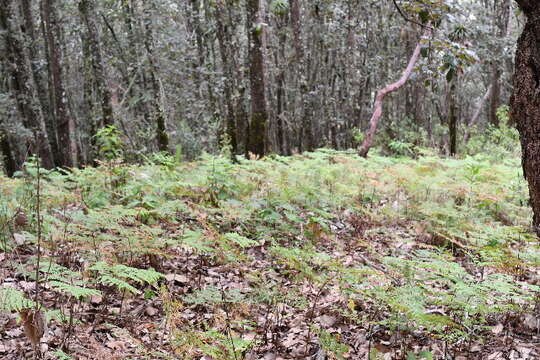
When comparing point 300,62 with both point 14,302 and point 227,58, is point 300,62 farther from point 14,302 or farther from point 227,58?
point 14,302

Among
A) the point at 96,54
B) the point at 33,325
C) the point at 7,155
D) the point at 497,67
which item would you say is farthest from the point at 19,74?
the point at 497,67

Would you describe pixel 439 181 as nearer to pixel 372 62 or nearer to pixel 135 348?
pixel 135 348

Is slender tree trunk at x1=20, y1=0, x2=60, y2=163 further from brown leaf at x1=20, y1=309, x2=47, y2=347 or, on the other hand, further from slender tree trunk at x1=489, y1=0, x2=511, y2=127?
slender tree trunk at x1=489, y1=0, x2=511, y2=127

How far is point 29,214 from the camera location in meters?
5.53

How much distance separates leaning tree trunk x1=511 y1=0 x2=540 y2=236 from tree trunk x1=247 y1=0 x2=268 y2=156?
25.1 feet

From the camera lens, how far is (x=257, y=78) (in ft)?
35.6

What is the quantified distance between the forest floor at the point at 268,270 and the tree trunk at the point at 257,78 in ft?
9.16

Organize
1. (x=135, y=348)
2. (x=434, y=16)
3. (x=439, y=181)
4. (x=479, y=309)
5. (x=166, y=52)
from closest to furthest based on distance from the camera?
1. (x=479, y=309)
2. (x=135, y=348)
3. (x=434, y=16)
4. (x=439, y=181)
5. (x=166, y=52)

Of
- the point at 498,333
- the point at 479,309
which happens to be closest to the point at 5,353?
the point at 479,309

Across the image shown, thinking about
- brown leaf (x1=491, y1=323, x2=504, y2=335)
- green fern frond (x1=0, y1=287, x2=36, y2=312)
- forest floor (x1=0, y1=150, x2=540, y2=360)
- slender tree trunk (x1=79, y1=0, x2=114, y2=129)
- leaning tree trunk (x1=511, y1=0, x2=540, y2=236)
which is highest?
slender tree trunk (x1=79, y1=0, x2=114, y2=129)

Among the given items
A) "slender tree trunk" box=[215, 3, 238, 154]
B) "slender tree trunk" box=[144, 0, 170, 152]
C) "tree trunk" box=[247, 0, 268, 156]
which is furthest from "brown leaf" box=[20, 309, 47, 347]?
"slender tree trunk" box=[144, 0, 170, 152]

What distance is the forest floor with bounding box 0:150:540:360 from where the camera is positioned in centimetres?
338

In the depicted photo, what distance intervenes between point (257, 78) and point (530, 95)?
26.2 ft

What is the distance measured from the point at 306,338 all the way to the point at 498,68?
1821 cm
